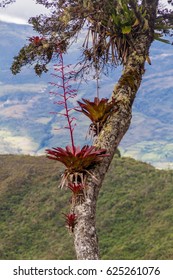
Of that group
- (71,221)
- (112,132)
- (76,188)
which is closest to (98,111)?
(112,132)

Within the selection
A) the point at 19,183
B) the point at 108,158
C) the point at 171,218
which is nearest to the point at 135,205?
the point at 171,218

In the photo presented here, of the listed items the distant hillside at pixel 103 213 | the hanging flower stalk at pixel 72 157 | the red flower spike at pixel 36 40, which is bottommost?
the distant hillside at pixel 103 213

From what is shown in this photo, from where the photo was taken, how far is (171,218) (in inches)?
1230

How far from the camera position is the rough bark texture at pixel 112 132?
5.66 metres

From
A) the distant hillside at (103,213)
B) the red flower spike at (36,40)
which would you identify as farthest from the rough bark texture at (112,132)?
the distant hillside at (103,213)

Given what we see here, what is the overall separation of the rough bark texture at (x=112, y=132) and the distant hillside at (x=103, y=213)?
1590 cm

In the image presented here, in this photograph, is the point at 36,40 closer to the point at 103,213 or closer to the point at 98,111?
the point at 98,111

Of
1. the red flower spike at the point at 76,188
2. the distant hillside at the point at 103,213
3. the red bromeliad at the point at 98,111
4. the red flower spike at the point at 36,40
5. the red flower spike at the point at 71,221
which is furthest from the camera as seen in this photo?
the distant hillside at the point at 103,213

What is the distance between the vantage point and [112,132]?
7.15m

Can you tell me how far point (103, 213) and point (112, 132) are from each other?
93.0ft

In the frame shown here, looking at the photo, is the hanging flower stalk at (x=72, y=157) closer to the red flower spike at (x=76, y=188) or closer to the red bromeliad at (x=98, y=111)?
the red flower spike at (x=76, y=188)

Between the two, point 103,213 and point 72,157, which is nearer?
point 72,157

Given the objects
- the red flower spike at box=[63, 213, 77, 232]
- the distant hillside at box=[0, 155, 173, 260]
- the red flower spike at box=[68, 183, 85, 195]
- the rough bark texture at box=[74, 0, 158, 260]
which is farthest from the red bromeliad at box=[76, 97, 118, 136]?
the distant hillside at box=[0, 155, 173, 260]

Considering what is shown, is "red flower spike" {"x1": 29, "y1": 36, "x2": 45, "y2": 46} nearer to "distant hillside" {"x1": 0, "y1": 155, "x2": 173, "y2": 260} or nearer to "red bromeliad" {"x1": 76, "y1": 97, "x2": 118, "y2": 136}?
"red bromeliad" {"x1": 76, "y1": 97, "x2": 118, "y2": 136}
